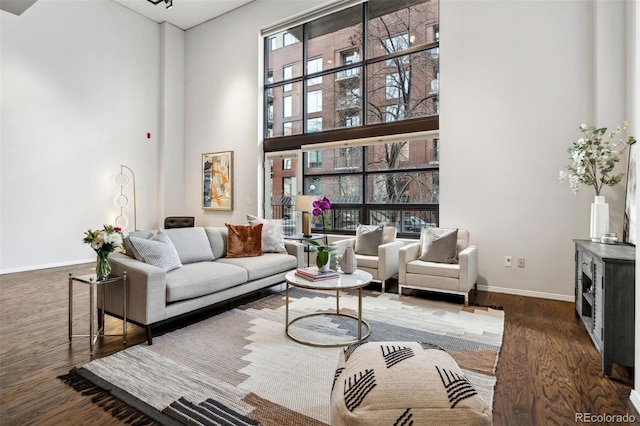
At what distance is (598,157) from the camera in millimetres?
3178

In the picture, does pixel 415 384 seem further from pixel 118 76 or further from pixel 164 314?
A: pixel 118 76

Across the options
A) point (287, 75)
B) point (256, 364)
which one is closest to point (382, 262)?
point (256, 364)

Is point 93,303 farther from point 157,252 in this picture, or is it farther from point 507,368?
point 507,368

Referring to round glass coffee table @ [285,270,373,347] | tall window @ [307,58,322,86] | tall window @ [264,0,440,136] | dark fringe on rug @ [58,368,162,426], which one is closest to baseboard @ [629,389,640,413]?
round glass coffee table @ [285,270,373,347]


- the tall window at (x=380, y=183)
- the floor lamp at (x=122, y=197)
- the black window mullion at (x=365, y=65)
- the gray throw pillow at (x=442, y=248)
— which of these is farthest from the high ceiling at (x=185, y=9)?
the gray throw pillow at (x=442, y=248)

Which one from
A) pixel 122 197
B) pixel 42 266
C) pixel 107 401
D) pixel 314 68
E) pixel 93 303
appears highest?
pixel 314 68

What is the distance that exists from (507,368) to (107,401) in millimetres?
2465

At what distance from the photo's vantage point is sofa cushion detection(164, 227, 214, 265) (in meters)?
3.60

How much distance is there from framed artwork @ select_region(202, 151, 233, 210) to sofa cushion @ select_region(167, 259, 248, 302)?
11.1 feet

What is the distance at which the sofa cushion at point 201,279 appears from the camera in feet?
9.28

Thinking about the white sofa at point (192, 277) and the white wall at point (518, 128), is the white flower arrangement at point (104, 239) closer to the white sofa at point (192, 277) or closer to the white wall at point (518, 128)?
the white sofa at point (192, 277)

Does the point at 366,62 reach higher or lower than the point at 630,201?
higher

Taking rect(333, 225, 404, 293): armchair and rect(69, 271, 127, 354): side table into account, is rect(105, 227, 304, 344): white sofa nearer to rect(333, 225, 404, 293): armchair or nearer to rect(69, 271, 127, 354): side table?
rect(69, 271, 127, 354): side table

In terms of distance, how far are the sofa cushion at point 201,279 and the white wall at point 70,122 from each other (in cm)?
380
